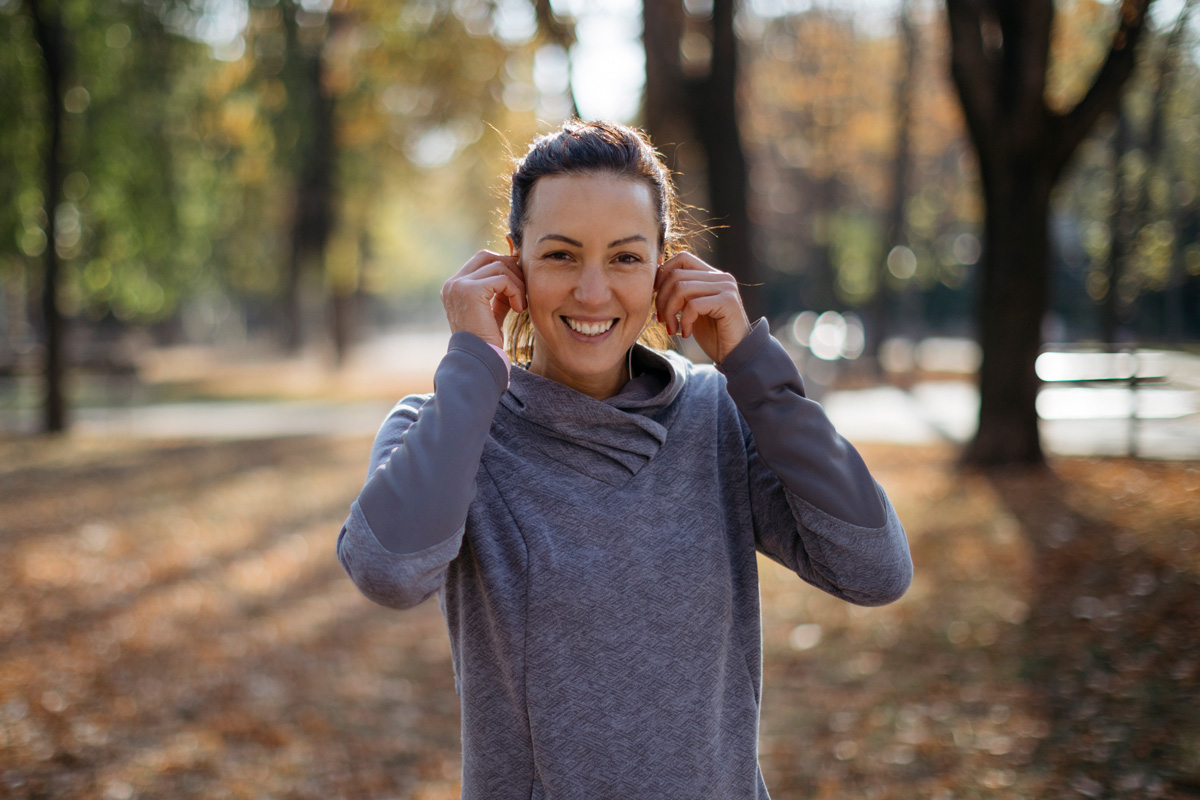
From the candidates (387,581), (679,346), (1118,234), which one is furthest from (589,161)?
(1118,234)

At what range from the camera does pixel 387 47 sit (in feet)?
48.9

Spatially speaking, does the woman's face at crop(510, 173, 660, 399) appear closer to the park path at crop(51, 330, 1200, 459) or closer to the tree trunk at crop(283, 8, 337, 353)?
the park path at crop(51, 330, 1200, 459)

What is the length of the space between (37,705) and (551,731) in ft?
15.0

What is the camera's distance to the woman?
5.62 ft

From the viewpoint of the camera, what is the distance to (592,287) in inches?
73.4

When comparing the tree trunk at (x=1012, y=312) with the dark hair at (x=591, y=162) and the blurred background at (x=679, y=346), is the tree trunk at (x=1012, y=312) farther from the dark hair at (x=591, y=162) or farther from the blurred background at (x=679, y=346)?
Result: the dark hair at (x=591, y=162)

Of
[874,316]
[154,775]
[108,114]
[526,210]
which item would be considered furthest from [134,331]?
[526,210]

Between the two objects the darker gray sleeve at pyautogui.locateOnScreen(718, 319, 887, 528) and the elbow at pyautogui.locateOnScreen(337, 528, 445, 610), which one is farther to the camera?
the darker gray sleeve at pyautogui.locateOnScreen(718, 319, 887, 528)

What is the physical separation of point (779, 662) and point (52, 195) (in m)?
12.1

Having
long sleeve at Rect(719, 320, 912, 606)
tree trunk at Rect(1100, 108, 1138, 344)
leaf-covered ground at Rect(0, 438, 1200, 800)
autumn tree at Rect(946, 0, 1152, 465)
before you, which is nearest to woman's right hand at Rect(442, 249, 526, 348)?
long sleeve at Rect(719, 320, 912, 606)

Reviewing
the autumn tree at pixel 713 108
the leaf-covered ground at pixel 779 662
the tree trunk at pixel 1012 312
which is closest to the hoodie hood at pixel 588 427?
the leaf-covered ground at pixel 779 662

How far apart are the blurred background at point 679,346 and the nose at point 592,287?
22.2 inches

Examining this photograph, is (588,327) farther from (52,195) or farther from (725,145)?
(52,195)

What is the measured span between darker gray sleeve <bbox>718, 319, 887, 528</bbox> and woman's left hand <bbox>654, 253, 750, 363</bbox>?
0.09m
